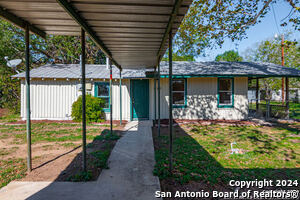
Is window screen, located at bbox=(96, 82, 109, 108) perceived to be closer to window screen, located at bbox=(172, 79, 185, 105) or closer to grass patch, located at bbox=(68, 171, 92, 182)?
window screen, located at bbox=(172, 79, 185, 105)

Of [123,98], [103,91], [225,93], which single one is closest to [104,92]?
[103,91]

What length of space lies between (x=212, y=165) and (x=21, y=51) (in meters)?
20.3

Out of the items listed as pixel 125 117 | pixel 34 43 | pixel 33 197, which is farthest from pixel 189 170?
pixel 34 43

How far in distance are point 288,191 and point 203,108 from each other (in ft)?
23.4

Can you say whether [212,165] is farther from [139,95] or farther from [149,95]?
[139,95]

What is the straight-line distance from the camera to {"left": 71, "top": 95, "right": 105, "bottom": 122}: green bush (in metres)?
9.16

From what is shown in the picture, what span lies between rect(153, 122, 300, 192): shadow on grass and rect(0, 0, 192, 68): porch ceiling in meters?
2.97

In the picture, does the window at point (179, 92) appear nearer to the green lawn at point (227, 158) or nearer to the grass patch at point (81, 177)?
the green lawn at point (227, 158)

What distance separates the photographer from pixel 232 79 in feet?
32.2

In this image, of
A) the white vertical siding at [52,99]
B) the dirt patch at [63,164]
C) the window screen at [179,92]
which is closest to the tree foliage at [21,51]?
the white vertical siding at [52,99]

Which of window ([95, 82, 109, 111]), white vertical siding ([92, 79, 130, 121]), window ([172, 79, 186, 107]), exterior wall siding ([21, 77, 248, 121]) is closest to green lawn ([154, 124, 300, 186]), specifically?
exterior wall siding ([21, 77, 248, 121])

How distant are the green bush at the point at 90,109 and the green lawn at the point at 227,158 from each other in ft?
14.4

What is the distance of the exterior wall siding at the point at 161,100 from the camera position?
9.80 meters

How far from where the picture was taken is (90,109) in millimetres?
9164
